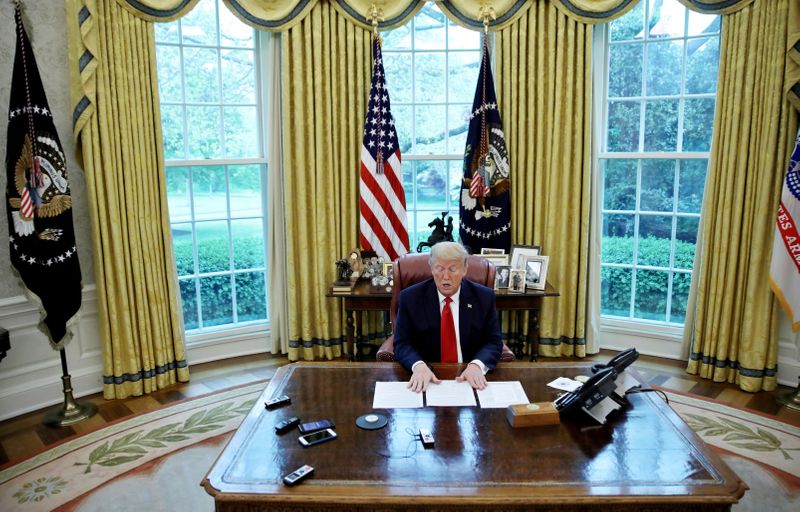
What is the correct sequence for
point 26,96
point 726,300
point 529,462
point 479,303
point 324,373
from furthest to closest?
point 726,300
point 26,96
point 479,303
point 324,373
point 529,462

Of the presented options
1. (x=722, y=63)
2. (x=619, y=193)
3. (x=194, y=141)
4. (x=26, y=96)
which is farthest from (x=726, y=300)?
(x=26, y=96)

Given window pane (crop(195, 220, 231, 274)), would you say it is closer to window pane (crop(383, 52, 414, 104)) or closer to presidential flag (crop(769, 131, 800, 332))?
window pane (crop(383, 52, 414, 104))

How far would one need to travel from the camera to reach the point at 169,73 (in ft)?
13.8

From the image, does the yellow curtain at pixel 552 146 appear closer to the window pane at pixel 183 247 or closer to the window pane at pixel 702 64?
the window pane at pixel 702 64

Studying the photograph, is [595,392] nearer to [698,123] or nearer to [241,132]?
[698,123]

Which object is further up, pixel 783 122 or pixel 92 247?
pixel 783 122

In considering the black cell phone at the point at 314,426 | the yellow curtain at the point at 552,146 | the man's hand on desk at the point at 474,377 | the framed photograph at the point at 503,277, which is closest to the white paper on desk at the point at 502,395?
the man's hand on desk at the point at 474,377

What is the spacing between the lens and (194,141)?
4363 millimetres

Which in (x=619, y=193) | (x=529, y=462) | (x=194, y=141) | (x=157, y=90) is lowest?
(x=529, y=462)

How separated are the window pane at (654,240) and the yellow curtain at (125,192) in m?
3.46

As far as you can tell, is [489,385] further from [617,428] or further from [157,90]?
[157,90]

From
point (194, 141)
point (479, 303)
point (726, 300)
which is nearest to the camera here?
point (479, 303)

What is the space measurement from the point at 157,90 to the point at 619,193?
340cm

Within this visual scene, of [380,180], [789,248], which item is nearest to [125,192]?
[380,180]
